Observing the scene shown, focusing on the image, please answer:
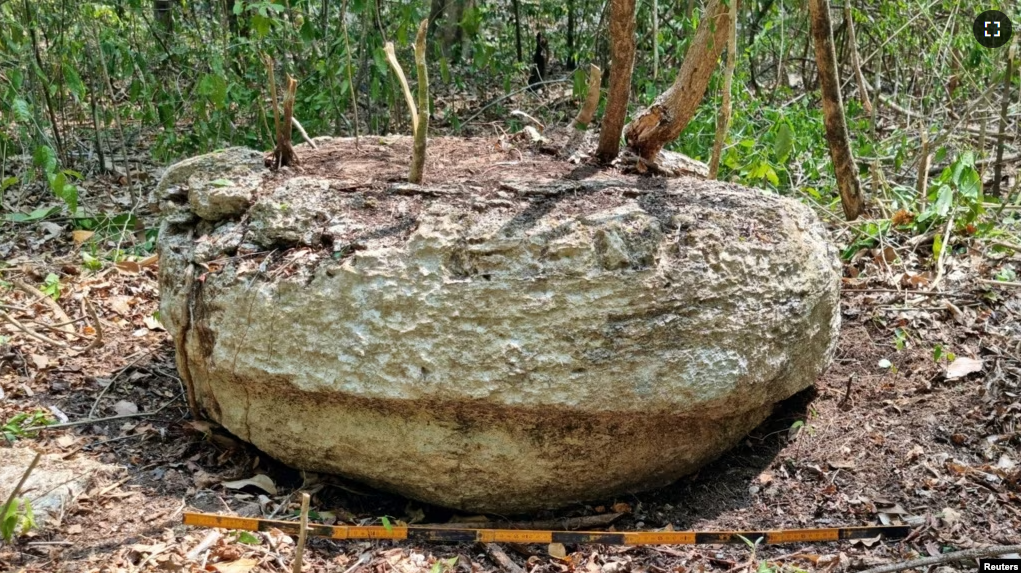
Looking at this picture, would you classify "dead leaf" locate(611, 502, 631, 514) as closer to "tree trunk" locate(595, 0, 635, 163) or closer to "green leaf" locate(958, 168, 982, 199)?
"tree trunk" locate(595, 0, 635, 163)

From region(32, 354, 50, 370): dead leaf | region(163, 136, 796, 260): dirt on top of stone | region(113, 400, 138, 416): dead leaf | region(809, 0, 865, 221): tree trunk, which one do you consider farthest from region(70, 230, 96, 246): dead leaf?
region(809, 0, 865, 221): tree trunk

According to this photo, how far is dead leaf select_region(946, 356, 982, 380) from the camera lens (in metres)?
3.33

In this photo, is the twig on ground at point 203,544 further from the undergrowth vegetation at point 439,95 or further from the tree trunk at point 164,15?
the tree trunk at point 164,15

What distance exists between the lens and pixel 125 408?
335 cm

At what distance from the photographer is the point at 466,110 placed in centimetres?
702

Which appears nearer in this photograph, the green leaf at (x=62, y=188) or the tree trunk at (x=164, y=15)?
the green leaf at (x=62, y=188)

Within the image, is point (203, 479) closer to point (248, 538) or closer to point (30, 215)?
point (248, 538)

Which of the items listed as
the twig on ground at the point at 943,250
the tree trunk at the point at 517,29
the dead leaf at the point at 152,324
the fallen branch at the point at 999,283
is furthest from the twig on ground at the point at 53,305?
the tree trunk at the point at 517,29

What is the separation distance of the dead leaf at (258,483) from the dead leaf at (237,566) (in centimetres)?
43

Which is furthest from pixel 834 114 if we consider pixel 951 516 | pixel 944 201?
pixel 951 516

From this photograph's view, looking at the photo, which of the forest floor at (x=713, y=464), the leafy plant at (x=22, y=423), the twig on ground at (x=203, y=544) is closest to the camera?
the twig on ground at (x=203, y=544)

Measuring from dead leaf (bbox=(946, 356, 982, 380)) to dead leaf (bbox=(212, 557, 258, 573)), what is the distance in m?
2.60

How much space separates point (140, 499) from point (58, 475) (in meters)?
0.29

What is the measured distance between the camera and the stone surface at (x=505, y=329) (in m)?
2.51
